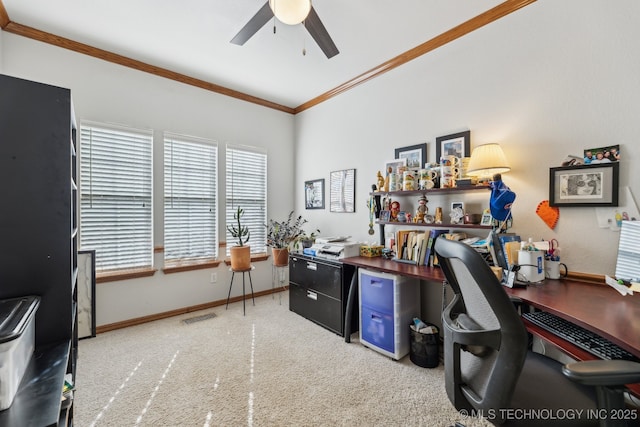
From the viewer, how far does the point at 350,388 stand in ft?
6.19

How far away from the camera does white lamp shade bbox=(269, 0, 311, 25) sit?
62.6 inches

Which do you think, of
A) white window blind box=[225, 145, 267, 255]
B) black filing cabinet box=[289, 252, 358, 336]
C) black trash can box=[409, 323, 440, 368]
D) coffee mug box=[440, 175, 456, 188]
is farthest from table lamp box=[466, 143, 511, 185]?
white window blind box=[225, 145, 267, 255]

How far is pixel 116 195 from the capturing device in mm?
2865

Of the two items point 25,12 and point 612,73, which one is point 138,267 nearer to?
Result: point 25,12

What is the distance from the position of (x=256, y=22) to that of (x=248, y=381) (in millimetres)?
2538

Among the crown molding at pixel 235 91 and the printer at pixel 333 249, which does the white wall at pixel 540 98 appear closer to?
the crown molding at pixel 235 91

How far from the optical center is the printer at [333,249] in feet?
8.97

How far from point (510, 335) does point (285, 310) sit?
2806mm

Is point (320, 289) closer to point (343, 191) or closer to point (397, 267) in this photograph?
point (397, 267)

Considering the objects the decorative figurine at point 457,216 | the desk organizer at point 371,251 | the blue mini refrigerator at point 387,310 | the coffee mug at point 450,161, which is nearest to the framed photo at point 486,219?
the decorative figurine at point 457,216

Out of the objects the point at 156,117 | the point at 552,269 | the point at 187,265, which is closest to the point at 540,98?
the point at 552,269

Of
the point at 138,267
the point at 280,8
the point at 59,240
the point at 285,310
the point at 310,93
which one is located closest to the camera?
the point at 59,240

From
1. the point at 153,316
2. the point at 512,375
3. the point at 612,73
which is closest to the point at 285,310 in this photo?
the point at 153,316

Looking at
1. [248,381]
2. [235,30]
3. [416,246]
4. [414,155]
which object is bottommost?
[248,381]
